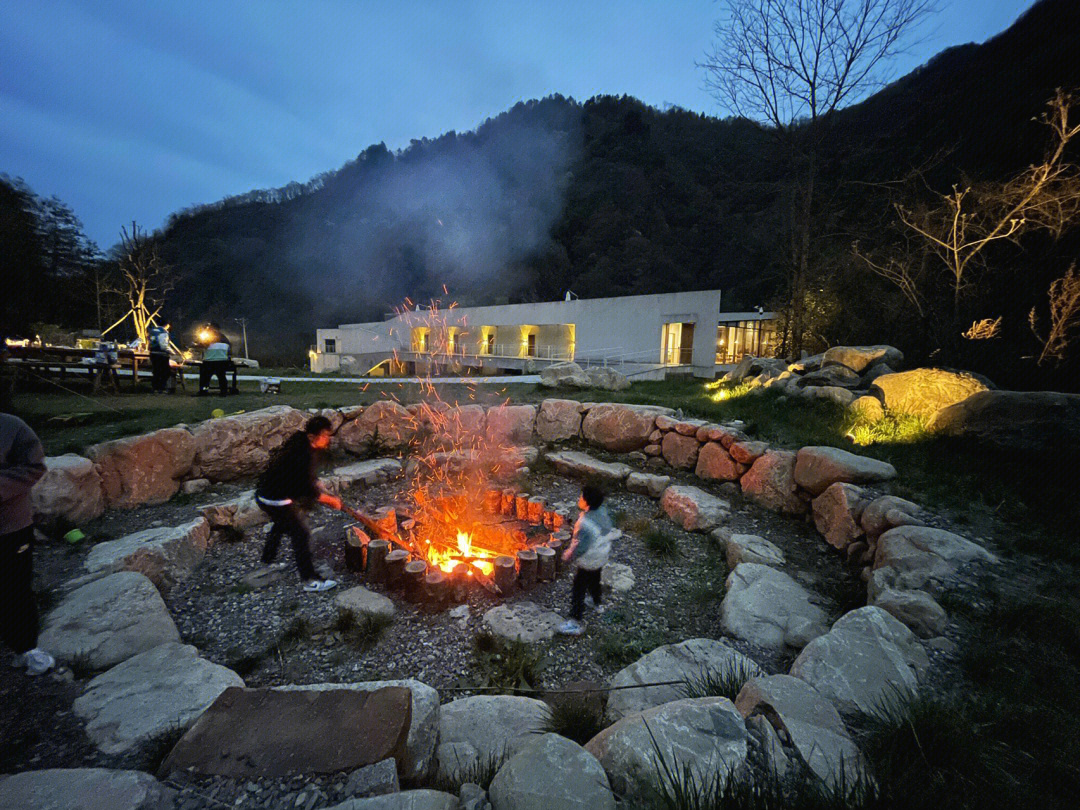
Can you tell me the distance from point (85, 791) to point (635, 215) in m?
55.9

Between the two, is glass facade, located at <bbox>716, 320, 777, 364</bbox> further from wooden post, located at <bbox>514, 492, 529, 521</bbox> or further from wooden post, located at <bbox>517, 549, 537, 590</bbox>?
wooden post, located at <bbox>517, 549, 537, 590</bbox>

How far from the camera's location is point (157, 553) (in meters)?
4.06

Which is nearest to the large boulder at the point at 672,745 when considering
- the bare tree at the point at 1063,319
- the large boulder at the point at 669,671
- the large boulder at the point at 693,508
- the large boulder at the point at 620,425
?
the large boulder at the point at 669,671

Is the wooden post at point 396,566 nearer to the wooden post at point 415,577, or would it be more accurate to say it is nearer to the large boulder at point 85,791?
the wooden post at point 415,577

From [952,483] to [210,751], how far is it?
6.69 meters

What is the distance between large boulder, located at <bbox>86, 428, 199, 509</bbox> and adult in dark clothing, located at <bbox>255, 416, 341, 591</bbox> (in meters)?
2.16

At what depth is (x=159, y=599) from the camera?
3.41m

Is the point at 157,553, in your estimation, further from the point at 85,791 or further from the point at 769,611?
the point at 769,611

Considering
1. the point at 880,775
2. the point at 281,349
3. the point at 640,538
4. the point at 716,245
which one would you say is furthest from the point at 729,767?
the point at 281,349

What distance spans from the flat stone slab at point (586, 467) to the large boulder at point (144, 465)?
5.27 metres

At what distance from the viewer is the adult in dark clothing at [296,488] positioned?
4211 mm

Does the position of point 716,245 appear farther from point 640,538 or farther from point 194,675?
point 194,675

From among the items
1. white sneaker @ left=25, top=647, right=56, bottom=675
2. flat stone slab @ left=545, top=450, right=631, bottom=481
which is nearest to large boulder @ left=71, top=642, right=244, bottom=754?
white sneaker @ left=25, top=647, right=56, bottom=675

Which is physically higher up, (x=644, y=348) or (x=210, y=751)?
(x=644, y=348)
